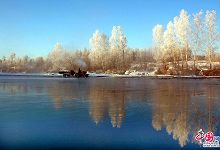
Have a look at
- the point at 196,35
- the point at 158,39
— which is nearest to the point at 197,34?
the point at 196,35

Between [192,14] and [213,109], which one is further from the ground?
[192,14]

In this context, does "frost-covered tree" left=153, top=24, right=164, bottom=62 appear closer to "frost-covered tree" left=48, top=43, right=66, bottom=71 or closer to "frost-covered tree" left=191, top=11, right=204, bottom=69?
"frost-covered tree" left=191, top=11, right=204, bottom=69

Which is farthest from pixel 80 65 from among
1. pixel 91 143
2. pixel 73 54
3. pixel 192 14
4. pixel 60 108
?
pixel 91 143

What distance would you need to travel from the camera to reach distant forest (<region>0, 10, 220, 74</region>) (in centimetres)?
6069

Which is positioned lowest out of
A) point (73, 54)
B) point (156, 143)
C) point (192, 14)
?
point (156, 143)

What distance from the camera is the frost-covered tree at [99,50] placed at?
8288 cm

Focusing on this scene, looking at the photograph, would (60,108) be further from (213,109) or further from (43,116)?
(213,109)

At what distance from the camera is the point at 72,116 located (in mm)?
10641

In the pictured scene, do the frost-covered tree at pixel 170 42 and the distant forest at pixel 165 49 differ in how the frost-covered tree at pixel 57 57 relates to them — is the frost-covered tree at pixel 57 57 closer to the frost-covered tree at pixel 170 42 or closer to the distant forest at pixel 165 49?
the distant forest at pixel 165 49

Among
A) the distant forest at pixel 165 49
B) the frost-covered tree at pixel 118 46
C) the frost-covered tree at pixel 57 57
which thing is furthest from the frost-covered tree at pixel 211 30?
the frost-covered tree at pixel 57 57

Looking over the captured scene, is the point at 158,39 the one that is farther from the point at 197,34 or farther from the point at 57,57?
the point at 57,57

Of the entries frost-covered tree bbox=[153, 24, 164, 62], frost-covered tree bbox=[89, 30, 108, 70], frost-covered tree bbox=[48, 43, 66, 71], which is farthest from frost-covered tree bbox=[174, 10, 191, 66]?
frost-covered tree bbox=[48, 43, 66, 71]

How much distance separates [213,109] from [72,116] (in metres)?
5.69

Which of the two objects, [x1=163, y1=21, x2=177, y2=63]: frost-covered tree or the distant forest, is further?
[x1=163, y1=21, x2=177, y2=63]: frost-covered tree
